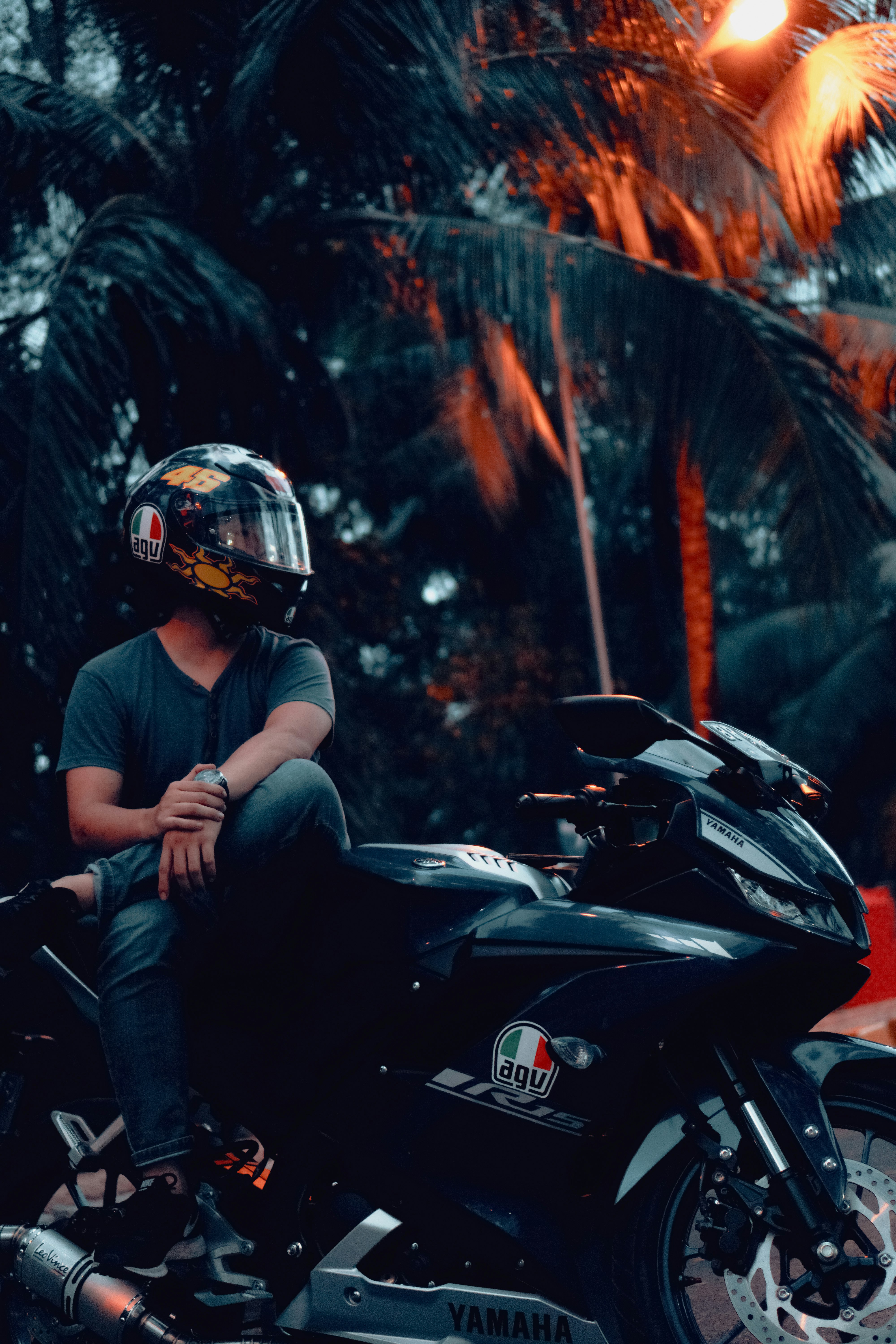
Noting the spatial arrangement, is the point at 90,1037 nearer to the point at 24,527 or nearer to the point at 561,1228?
the point at 561,1228

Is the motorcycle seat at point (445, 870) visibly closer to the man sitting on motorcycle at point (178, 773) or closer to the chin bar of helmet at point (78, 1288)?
the man sitting on motorcycle at point (178, 773)

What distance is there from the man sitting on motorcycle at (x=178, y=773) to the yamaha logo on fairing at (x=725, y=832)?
0.71 metres

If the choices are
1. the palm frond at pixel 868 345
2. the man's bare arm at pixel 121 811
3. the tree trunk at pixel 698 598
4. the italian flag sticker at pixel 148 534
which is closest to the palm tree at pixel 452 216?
the palm frond at pixel 868 345

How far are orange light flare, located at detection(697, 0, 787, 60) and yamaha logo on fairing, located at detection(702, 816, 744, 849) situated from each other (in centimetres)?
735

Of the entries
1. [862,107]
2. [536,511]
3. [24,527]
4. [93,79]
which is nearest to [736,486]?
[862,107]

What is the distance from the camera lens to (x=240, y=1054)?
2479 mm

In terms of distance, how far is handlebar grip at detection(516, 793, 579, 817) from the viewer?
8.29 ft

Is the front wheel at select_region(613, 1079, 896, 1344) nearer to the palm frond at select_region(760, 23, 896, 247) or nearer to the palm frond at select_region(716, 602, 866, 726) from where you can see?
the palm frond at select_region(760, 23, 896, 247)

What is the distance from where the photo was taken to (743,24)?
808 cm

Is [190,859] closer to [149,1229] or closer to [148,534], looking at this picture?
[149,1229]

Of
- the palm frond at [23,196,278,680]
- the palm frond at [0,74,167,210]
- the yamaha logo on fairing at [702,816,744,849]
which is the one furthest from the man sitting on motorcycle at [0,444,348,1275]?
the palm frond at [0,74,167,210]

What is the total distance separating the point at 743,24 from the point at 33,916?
25.8ft

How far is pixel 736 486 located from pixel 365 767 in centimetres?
383

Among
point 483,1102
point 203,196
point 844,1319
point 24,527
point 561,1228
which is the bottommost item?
point 844,1319
